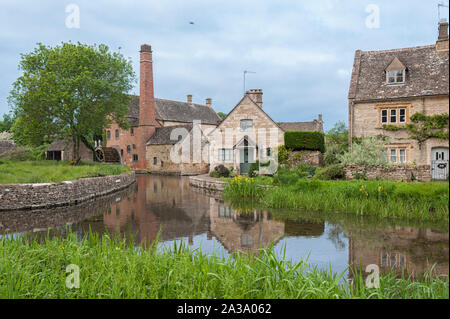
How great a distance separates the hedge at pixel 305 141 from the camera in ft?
74.3

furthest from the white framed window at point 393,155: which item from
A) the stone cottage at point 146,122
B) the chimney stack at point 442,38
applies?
the stone cottage at point 146,122

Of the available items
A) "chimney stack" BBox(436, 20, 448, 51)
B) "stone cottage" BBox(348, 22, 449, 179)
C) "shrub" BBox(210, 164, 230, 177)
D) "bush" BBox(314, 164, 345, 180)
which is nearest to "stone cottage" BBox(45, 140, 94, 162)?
"shrub" BBox(210, 164, 230, 177)

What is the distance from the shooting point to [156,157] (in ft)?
129

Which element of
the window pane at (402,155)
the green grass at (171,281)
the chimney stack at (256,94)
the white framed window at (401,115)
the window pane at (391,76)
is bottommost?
the green grass at (171,281)

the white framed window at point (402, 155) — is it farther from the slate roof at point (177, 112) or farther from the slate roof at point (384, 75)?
the slate roof at point (177, 112)

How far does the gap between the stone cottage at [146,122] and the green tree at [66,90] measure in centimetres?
1093

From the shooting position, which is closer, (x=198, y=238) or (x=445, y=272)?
(x=445, y=272)

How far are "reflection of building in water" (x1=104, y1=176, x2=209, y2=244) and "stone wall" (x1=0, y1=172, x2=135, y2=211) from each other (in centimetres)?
232

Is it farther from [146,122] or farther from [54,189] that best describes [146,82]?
[54,189]

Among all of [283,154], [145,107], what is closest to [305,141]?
[283,154]

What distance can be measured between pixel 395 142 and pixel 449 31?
2149 mm
